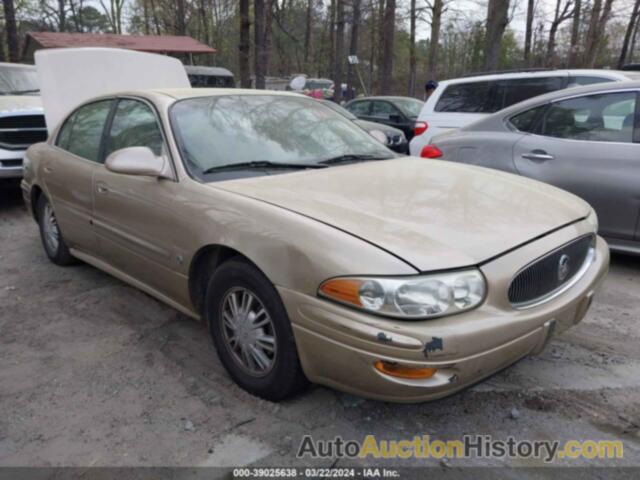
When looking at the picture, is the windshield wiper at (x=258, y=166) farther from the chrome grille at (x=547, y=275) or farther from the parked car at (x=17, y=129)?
the parked car at (x=17, y=129)

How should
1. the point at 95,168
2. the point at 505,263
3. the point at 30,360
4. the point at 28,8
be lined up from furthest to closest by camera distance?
the point at 28,8 < the point at 95,168 < the point at 30,360 < the point at 505,263

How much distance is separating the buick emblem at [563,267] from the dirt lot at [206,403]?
2.08 ft

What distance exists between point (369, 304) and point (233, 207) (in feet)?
2.98

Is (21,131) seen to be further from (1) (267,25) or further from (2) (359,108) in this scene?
(1) (267,25)

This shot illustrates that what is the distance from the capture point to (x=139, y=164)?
2893 millimetres

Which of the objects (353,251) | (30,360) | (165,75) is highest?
(165,75)

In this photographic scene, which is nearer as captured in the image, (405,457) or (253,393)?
(405,457)

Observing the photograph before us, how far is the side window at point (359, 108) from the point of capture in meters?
13.0

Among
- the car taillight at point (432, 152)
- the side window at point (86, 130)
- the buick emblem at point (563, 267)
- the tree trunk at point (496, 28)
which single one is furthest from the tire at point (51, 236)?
the tree trunk at point (496, 28)

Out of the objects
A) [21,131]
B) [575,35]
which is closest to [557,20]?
[575,35]

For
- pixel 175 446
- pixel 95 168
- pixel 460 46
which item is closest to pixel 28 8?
pixel 460 46

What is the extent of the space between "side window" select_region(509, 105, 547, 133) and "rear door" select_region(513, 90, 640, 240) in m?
0.06

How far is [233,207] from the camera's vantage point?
255 centimetres

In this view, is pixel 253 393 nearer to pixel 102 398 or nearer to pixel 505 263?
pixel 102 398
